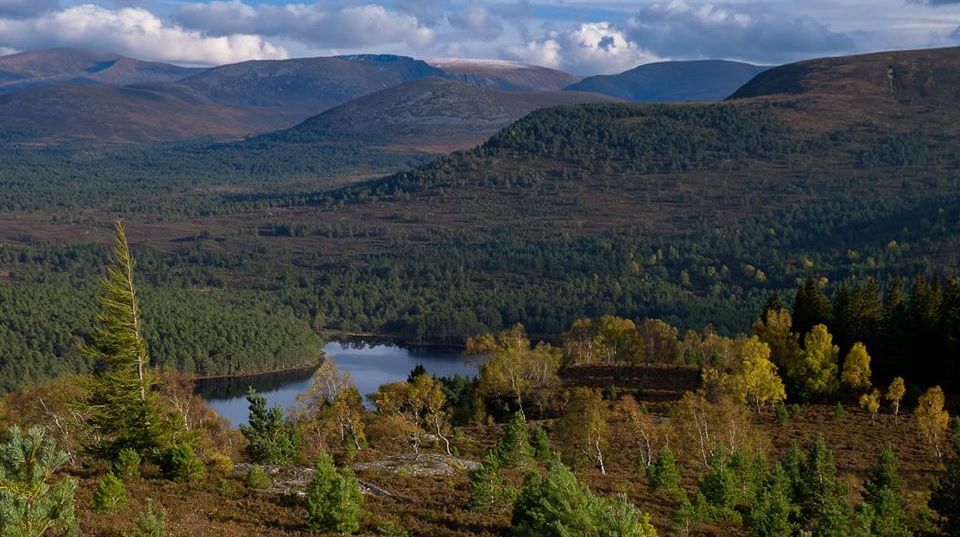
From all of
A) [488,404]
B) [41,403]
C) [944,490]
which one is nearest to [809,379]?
[488,404]

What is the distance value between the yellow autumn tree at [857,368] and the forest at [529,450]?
0.24 metres

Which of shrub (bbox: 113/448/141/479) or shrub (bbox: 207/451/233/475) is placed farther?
shrub (bbox: 207/451/233/475)

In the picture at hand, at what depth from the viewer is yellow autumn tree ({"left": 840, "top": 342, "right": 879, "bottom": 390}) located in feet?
262

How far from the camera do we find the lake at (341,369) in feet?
499

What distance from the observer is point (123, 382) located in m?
44.2

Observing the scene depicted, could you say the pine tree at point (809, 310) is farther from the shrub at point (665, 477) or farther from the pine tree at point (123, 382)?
the pine tree at point (123, 382)

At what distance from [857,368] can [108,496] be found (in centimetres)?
6584

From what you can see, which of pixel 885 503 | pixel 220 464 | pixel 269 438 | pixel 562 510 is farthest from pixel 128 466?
pixel 885 503

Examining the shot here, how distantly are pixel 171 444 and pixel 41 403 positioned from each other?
129 feet

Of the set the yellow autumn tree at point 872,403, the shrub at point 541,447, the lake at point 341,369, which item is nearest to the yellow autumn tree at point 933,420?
the yellow autumn tree at point 872,403

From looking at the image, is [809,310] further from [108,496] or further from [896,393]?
[108,496]

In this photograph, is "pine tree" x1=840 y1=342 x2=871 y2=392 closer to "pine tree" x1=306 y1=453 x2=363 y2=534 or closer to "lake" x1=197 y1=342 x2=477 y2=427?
"pine tree" x1=306 y1=453 x2=363 y2=534

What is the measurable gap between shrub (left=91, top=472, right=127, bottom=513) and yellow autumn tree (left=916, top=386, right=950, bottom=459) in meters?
51.9

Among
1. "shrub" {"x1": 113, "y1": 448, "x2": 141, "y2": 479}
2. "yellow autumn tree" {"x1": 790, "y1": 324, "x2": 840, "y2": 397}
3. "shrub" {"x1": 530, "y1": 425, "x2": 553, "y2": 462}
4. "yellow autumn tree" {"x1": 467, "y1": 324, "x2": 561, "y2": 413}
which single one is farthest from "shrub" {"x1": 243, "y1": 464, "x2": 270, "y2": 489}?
"yellow autumn tree" {"x1": 790, "y1": 324, "x2": 840, "y2": 397}
